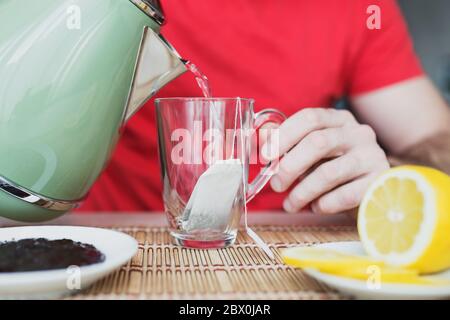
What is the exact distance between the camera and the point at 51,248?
430 mm

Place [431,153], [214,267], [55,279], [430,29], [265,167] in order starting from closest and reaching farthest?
[55,279]
[214,267]
[265,167]
[431,153]
[430,29]

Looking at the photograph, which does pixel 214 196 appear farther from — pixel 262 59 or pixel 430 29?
pixel 430 29

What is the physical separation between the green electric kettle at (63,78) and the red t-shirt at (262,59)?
42cm

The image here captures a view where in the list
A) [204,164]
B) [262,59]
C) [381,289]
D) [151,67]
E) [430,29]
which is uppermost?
[430,29]


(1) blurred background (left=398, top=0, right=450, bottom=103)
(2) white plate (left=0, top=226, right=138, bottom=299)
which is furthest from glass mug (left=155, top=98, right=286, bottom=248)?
(1) blurred background (left=398, top=0, right=450, bottom=103)

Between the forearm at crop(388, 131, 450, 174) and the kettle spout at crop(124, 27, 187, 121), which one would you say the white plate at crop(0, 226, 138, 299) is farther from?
the forearm at crop(388, 131, 450, 174)

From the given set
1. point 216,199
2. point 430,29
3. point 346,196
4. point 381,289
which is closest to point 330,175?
point 346,196

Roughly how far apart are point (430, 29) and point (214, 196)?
234cm

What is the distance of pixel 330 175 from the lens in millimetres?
Answer: 657

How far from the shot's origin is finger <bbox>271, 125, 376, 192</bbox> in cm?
64

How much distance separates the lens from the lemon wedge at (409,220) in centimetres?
44

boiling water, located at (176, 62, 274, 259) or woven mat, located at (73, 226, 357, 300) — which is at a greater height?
boiling water, located at (176, 62, 274, 259)

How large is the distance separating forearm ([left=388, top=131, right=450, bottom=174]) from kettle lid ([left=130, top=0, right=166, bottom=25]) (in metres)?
0.47

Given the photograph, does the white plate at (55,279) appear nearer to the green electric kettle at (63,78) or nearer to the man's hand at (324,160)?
the green electric kettle at (63,78)
